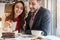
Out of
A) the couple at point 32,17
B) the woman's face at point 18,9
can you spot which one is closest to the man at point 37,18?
the couple at point 32,17

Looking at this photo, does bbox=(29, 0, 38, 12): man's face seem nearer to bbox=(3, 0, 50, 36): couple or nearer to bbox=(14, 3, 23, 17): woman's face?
bbox=(3, 0, 50, 36): couple

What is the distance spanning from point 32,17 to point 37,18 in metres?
0.06

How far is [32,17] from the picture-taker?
57.2 inches

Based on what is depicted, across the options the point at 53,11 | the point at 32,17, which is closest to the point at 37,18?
the point at 32,17

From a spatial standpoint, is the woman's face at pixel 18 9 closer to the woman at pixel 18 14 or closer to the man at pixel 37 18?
the woman at pixel 18 14

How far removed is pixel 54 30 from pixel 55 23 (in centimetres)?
8

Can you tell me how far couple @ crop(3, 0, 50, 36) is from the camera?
56.1 inches

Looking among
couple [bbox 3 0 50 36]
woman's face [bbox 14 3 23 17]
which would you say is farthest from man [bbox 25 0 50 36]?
woman's face [bbox 14 3 23 17]

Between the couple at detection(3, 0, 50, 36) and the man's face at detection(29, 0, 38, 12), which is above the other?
the man's face at detection(29, 0, 38, 12)

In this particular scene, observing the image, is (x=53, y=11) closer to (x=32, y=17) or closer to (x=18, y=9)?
(x=32, y=17)

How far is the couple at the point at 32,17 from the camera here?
4.68 feet

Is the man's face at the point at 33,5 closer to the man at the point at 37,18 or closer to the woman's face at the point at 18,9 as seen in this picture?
the man at the point at 37,18

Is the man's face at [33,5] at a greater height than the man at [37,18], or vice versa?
the man's face at [33,5]

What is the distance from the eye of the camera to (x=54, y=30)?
1429 millimetres
